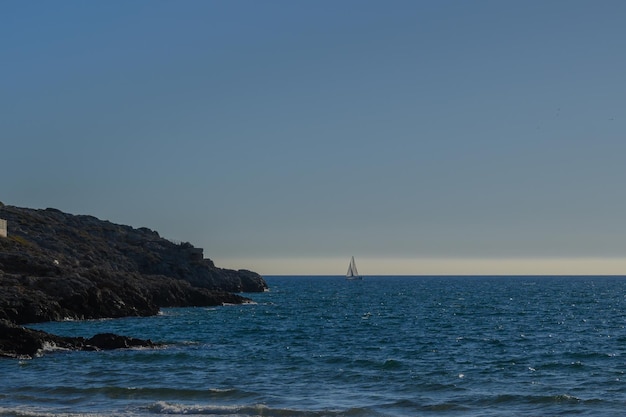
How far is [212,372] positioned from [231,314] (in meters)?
53.2

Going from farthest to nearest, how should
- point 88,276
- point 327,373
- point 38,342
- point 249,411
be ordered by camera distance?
1. point 88,276
2. point 38,342
3. point 327,373
4. point 249,411

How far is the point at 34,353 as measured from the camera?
49344 millimetres

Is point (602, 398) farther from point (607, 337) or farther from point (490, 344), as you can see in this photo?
point (607, 337)

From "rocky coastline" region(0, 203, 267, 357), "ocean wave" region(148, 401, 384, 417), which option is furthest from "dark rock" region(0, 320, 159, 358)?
"ocean wave" region(148, 401, 384, 417)

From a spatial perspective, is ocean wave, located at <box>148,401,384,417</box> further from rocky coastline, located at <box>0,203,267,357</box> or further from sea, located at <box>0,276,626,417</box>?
rocky coastline, located at <box>0,203,267,357</box>

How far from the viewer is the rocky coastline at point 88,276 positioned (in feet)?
224

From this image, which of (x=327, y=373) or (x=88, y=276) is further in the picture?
(x=88, y=276)

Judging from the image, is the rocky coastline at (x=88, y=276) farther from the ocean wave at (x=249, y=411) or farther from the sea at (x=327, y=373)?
the ocean wave at (x=249, y=411)

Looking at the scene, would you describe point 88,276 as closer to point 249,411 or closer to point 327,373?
point 327,373

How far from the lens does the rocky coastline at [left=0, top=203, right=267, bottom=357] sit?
6819 cm

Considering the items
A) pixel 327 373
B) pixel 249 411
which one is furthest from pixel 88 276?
pixel 249 411

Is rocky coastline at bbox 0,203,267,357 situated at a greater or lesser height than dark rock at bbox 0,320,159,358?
greater

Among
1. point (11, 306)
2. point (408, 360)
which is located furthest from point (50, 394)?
point (11, 306)

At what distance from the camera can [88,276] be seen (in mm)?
87688
